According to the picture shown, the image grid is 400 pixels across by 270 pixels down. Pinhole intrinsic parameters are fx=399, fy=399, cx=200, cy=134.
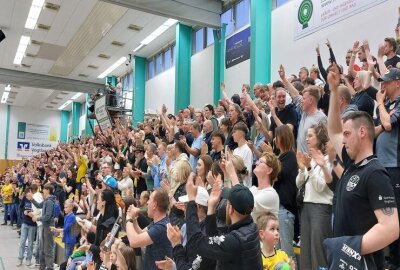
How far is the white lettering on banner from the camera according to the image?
5.92 ft

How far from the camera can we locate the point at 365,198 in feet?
6.29

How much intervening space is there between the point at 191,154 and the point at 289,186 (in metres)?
2.68

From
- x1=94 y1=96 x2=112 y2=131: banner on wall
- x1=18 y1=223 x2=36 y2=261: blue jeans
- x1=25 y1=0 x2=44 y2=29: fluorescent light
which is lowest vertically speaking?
x1=18 y1=223 x2=36 y2=261: blue jeans

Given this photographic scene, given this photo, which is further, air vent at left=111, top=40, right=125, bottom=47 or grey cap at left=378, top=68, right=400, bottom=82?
air vent at left=111, top=40, right=125, bottom=47

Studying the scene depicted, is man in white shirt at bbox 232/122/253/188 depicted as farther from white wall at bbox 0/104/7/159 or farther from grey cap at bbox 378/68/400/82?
white wall at bbox 0/104/7/159

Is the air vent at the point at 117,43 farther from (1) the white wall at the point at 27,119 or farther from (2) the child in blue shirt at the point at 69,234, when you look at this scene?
(1) the white wall at the point at 27,119

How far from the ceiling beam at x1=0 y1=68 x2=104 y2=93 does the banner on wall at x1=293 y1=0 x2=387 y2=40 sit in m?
13.9

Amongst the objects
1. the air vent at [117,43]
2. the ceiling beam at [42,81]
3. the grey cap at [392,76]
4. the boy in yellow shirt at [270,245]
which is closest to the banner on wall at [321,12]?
→ the grey cap at [392,76]

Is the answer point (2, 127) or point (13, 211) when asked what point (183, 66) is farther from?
point (2, 127)

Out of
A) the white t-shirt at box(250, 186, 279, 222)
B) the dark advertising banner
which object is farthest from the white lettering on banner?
the dark advertising banner

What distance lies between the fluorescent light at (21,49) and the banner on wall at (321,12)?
428 inches

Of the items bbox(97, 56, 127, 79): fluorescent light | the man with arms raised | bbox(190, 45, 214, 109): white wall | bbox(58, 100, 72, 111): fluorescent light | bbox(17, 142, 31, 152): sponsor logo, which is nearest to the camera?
the man with arms raised

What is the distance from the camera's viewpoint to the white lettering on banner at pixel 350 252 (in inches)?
71.1

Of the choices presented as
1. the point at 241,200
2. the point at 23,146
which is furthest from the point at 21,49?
the point at 241,200
